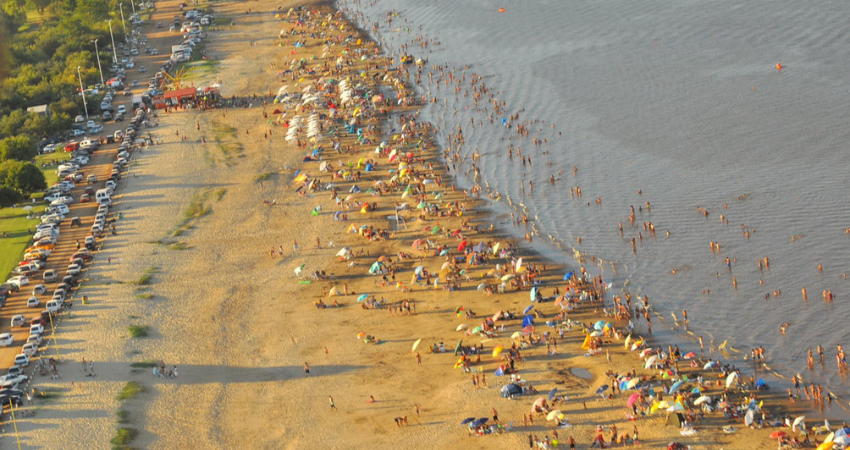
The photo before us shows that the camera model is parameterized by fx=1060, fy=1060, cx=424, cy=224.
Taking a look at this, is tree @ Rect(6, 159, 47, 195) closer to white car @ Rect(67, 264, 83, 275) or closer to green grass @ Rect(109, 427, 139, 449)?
white car @ Rect(67, 264, 83, 275)

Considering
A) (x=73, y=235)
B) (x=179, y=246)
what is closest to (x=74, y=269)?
(x=73, y=235)

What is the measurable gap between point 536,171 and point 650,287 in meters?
18.1

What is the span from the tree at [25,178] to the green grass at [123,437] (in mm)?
A: 29934

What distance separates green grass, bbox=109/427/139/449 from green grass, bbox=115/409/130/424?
1.94 ft

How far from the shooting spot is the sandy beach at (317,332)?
4147 centimetres

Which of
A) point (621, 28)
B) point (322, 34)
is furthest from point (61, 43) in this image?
point (621, 28)

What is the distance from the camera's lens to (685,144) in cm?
6919

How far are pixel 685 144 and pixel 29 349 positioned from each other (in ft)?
138

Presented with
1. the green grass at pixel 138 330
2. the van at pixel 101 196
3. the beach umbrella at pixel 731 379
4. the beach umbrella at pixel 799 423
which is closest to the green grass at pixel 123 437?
the green grass at pixel 138 330

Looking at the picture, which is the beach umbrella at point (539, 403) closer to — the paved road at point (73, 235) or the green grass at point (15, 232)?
the paved road at point (73, 235)

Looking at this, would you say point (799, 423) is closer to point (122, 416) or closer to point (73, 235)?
point (122, 416)

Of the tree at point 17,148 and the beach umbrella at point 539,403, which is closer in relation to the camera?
the beach umbrella at point 539,403

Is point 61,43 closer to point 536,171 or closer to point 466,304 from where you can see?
point 536,171

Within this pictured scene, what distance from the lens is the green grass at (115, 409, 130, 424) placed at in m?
43.4
